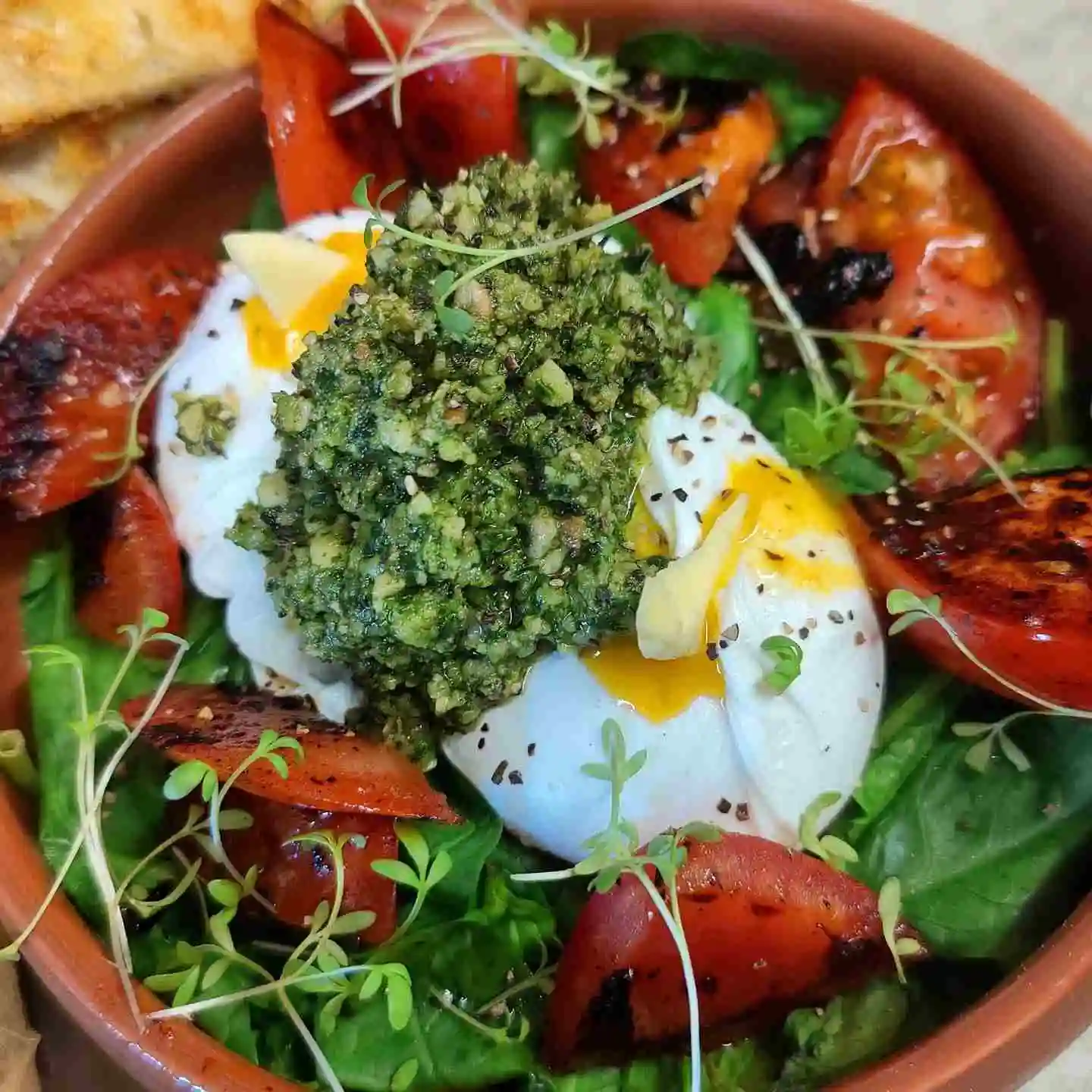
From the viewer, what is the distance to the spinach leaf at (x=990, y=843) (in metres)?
1.54

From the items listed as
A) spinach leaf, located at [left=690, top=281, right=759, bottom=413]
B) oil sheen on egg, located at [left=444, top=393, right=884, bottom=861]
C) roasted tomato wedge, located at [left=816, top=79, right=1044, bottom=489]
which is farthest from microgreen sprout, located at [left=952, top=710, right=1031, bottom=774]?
spinach leaf, located at [left=690, top=281, right=759, bottom=413]

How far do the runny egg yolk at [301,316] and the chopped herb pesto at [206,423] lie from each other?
0.08 metres

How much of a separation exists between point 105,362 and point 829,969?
1.35 m

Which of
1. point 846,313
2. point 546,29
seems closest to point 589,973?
point 846,313

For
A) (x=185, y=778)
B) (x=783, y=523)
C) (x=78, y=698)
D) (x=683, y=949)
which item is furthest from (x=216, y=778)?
(x=783, y=523)

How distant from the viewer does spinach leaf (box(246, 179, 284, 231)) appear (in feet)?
6.31

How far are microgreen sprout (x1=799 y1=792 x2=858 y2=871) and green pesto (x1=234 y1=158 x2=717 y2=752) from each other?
1.16 ft

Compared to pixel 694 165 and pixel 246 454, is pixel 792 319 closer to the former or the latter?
pixel 694 165

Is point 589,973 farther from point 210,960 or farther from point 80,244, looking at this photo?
point 80,244

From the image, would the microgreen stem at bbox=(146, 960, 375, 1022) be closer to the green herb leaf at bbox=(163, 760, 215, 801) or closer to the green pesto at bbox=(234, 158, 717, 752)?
the green herb leaf at bbox=(163, 760, 215, 801)

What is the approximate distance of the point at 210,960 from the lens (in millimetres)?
1490

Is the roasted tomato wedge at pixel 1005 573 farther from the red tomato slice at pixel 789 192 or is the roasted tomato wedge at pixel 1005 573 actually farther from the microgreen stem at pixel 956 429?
the red tomato slice at pixel 789 192

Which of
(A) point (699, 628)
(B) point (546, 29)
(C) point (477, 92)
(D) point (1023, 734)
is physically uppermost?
(B) point (546, 29)

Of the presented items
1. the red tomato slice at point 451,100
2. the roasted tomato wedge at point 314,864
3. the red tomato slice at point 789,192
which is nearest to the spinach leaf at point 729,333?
the red tomato slice at point 789,192
